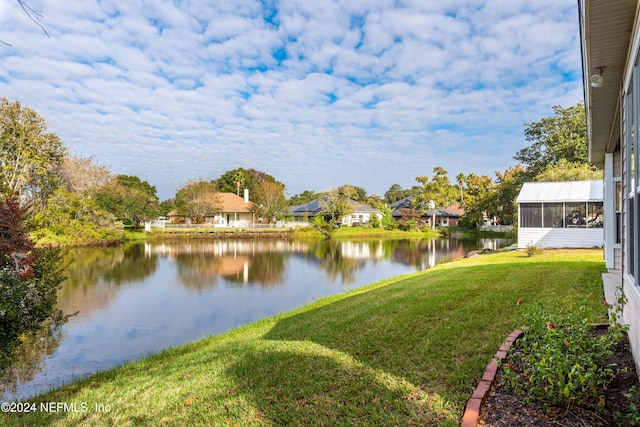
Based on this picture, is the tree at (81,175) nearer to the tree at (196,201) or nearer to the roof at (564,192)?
the tree at (196,201)

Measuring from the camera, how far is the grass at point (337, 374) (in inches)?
113

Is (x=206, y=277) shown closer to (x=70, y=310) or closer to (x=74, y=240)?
(x=70, y=310)

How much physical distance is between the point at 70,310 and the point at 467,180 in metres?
40.3

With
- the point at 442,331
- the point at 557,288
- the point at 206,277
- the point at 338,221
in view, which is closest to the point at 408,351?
the point at 442,331

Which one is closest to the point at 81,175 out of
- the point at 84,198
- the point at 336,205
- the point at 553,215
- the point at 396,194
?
the point at 84,198

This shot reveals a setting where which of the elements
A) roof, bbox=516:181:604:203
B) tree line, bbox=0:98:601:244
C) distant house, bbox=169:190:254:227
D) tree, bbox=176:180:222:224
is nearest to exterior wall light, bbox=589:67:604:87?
roof, bbox=516:181:604:203

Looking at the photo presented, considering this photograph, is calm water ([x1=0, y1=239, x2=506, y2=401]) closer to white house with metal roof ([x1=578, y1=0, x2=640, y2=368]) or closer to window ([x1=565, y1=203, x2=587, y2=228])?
window ([x1=565, y1=203, x2=587, y2=228])

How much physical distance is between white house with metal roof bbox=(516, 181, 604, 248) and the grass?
11152 mm

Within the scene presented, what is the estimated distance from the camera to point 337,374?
3541mm

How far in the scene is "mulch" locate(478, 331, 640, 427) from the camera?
229 cm

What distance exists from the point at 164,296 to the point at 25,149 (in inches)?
805

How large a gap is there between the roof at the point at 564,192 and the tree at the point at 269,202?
29877mm

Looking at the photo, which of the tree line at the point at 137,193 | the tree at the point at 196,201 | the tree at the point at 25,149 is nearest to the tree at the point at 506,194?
the tree line at the point at 137,193

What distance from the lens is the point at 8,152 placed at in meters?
24.5
